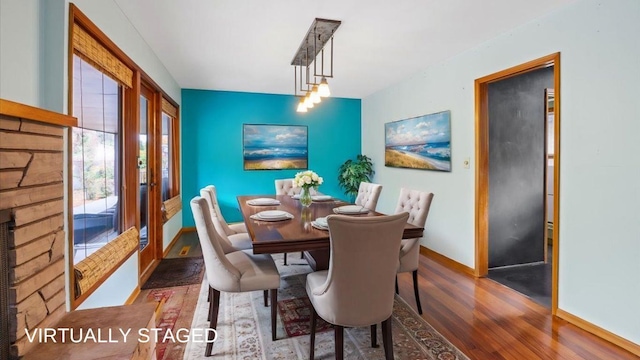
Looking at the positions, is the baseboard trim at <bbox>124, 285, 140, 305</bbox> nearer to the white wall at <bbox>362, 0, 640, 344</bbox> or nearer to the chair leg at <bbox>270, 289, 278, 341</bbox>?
the chair leg at <bbox>270, 289, 278, 341</bbox>

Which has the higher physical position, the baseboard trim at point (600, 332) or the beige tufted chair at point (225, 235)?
the beige tufted chair at point (225, 235)

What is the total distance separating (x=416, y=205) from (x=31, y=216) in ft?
7.75

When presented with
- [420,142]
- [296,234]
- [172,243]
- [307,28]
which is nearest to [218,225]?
[296,234]

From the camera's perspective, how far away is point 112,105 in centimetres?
261

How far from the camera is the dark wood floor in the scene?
6.64 ft

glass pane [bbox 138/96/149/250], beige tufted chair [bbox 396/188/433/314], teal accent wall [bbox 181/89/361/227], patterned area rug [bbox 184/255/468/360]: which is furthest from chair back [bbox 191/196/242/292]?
teal accent wall [bbox 181/89/361/227]

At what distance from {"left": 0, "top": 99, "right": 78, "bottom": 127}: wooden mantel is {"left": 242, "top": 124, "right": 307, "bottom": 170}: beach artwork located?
13.3 ft

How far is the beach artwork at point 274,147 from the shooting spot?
18.1ft

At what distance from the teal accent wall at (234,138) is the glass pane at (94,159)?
102 inches

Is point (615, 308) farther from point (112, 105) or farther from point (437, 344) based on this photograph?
point (112, 105)

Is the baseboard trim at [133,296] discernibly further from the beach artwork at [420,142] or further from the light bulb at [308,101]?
the beach artwork at [420,142]

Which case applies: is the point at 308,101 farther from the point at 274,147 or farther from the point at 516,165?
the point at 274,147

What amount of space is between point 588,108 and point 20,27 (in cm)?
340

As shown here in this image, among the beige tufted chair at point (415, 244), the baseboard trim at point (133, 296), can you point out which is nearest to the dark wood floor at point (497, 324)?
the beige tufted chair at point (415, 244)
